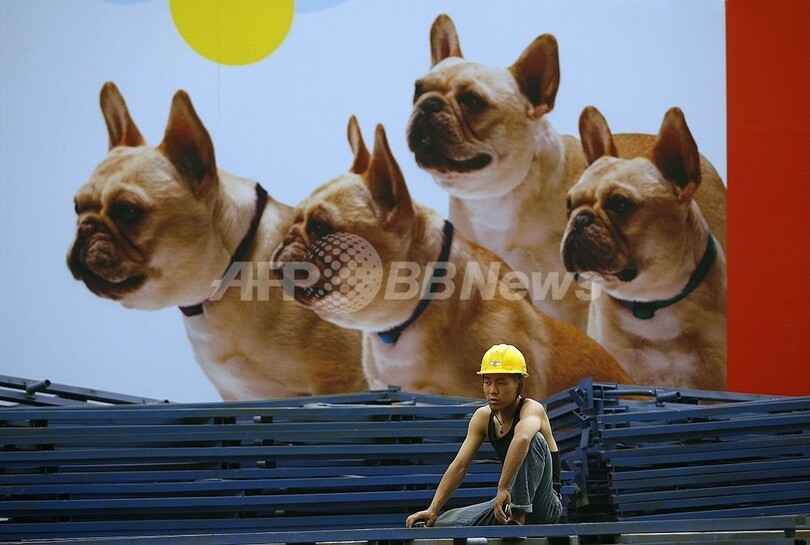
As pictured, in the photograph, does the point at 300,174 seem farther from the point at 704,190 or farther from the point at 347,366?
the point at 704,190

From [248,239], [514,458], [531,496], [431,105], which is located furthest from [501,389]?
[431,105]

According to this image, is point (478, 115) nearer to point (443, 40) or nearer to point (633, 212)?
point (443, 40)

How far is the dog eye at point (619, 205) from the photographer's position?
962 centimetres

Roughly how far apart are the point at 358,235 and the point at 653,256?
2478mm

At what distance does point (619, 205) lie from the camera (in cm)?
966

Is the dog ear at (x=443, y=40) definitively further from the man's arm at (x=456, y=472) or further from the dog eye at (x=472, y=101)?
the man's arm at (x=456, y=472)

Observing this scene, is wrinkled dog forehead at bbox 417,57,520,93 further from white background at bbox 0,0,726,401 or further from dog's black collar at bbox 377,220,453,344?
dog's black collar at bbox 377,220,453,344

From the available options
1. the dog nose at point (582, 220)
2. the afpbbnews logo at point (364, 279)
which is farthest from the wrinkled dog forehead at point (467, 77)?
the afpbbnews logo at point (364, 279)

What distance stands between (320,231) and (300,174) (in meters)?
0.48

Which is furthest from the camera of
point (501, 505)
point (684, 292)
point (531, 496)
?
point (684, 292)

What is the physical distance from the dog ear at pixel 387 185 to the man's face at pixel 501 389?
4421mm

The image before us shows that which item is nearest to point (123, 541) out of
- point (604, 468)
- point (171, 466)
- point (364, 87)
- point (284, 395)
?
point (171, 466)

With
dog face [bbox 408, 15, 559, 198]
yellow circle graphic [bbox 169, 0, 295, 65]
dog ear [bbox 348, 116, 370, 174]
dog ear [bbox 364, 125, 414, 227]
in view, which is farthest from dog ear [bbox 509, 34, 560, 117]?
yellow circle graphic [bbox 169, 0, 295, 65]

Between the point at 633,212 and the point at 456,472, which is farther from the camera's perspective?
the point at 633,212
